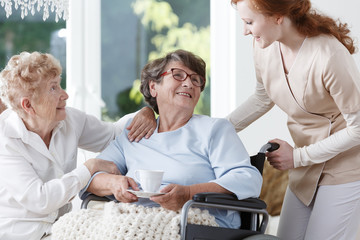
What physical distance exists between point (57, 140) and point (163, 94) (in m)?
0.50

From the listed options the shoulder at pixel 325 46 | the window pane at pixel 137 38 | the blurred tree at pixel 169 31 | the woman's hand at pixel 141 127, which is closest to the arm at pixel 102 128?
Answer: the woman's hand at pixel 141 127

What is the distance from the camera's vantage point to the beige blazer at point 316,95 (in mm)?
1970

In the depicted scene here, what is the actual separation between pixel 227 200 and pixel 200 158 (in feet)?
1.00

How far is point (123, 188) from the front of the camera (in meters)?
2.03

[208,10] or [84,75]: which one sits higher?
[208,10]

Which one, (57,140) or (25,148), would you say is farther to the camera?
(57,140)

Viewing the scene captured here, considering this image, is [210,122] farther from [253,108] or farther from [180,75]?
[253,108]

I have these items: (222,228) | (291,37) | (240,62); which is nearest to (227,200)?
(222,228)

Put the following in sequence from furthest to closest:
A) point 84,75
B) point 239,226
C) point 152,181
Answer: point 84,75, point 239,226, point 152,181

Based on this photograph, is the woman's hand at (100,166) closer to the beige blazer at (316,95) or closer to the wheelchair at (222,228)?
the wheelchair at (222,228)

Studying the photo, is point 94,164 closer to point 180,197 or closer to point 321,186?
point 180,197

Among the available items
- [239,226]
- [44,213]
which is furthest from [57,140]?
[239,226]

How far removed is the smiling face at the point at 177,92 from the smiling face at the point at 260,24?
37 centimetres

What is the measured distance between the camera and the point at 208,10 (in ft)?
13.6
